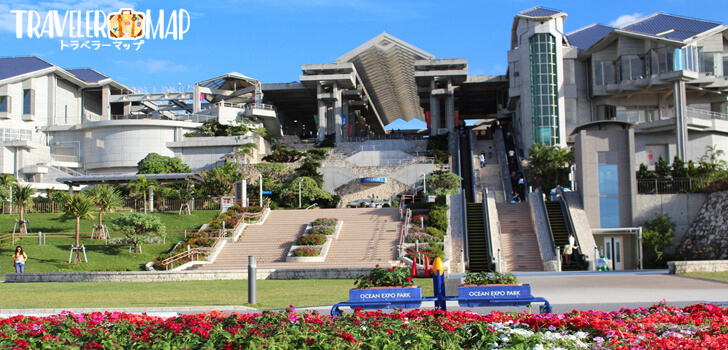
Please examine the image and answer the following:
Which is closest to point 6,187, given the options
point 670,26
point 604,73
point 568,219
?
point 568,219

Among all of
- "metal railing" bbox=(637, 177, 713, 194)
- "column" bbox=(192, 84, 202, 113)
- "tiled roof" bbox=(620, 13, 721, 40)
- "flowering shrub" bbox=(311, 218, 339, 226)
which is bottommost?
"flowering shrub" bbox=(311, 218, 339, 226)

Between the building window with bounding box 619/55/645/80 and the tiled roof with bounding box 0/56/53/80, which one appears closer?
the building window with bounding box 619/55/645/80

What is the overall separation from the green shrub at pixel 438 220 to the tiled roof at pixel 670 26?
92.6ft

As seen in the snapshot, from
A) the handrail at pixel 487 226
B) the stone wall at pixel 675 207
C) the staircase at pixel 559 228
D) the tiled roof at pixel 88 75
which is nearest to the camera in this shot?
the staircase at pixel 559 228

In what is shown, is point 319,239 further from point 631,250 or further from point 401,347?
point 401,347

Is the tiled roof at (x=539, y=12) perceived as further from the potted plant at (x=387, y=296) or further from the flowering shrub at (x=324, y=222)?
the potted plant at (x=387, y=296)

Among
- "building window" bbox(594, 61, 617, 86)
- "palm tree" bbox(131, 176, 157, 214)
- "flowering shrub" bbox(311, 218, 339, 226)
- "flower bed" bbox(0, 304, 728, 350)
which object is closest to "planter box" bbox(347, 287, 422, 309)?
"flower bed" bbox(0, 304, 728, 350)

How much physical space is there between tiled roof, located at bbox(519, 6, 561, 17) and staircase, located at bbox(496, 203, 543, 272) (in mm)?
24279

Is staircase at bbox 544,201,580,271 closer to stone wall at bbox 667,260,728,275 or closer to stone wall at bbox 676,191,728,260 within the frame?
stone wall at bbox 676,191,728,260

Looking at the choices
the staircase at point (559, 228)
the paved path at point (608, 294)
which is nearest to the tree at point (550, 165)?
the staircase at point (559, 228)

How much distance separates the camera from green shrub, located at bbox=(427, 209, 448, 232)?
1179 inches

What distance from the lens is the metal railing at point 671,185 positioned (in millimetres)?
31453

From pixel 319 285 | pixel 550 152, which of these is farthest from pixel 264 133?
pixel 319 285

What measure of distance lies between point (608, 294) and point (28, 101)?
58.8 m
